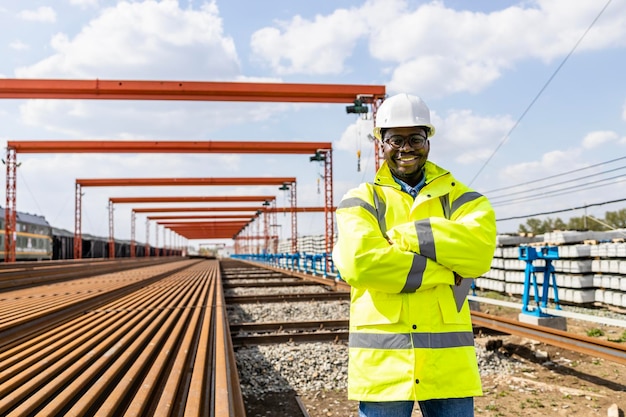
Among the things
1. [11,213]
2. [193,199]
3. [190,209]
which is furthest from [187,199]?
[11,213]

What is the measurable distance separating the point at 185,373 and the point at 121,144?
807 inches

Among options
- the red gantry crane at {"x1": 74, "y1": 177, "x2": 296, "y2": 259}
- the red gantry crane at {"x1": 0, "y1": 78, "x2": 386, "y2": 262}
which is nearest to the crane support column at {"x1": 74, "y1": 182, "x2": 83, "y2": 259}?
the red gantry crane at {"x1": 74, "y1": 177, "x2": 296, "y2": 259}

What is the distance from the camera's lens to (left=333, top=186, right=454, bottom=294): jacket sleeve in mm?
1671

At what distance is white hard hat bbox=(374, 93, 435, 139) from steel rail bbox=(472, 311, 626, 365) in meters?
4.38

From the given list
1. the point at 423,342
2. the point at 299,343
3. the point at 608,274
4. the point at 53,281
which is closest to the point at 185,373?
the point at 423,342

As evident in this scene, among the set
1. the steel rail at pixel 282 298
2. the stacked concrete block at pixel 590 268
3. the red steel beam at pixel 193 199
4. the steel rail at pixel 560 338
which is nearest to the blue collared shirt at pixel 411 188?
the steel rail at pixel 560 338

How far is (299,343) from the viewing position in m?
7.43

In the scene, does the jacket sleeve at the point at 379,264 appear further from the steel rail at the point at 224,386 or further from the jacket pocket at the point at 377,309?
the steel rail at the point at 224,386

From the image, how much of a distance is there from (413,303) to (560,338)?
5017mm

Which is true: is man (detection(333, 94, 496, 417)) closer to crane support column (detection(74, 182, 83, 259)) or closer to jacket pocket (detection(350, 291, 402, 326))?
jacket pocket (detection(350, 291, 402, 326))

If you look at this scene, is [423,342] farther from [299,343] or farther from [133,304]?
[133,304]

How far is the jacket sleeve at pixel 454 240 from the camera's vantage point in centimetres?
172

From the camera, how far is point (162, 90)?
599 inches

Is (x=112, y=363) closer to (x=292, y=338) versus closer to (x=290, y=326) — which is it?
(x=292, y=338)
